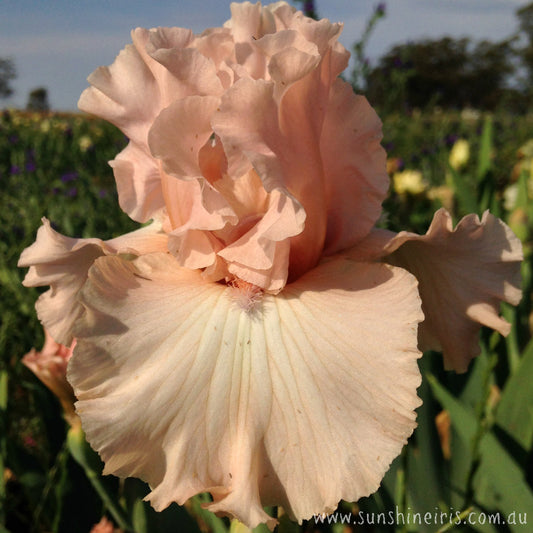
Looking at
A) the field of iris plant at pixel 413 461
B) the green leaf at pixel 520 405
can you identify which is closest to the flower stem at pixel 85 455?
the field of iris plant at pixel 413 461

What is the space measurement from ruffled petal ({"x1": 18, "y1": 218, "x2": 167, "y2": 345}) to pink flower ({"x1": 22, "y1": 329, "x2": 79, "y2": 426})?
17 centimetres

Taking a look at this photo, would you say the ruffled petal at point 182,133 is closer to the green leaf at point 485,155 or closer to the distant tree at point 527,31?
the green leaf at point 485,155

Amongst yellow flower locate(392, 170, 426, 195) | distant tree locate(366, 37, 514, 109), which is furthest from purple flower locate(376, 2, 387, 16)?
distant tree locate(366, 37, 514, 109)

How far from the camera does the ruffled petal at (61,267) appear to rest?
99 centimetres

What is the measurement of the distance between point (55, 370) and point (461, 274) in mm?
927

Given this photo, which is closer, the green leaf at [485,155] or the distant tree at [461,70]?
the green leaf at [485,155]

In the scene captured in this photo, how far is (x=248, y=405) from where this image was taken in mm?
737

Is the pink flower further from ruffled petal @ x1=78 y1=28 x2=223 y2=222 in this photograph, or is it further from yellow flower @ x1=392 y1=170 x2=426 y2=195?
yellow flower @ x1=392 y1=170 x2=426 y2=195

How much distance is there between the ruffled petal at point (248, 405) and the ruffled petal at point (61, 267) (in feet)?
0.80

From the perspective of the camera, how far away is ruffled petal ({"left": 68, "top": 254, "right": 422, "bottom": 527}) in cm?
72

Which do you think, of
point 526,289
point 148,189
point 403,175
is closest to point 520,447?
point 526,289

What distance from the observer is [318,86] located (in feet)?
2.75

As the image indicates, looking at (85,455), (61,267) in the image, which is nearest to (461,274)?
(61,267)

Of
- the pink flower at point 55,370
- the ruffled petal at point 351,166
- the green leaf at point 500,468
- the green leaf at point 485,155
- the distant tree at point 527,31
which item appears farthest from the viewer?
the distant tree at point 527,31
